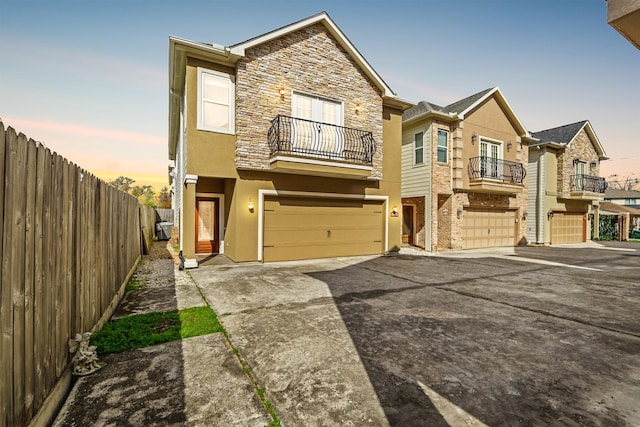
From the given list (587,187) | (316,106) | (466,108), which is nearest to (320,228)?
(316,106)

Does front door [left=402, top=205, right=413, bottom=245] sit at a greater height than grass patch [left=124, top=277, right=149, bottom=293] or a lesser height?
greater

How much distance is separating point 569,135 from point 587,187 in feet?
12.2

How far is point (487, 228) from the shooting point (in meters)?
14.8

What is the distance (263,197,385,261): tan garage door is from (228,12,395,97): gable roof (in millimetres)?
4612

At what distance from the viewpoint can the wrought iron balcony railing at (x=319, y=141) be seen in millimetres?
8914

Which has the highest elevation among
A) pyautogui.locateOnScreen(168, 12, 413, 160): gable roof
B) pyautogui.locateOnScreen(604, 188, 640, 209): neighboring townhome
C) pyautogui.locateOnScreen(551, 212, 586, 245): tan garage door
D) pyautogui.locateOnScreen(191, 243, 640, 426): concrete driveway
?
pyautogui.locateOnScreen(168, 12, 413, 160): gable roof

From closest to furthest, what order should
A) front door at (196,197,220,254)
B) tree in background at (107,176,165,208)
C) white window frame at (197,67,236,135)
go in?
1. white window frame at (197,67,236,135)
2. front door at (196,197,220,254)
3. tree in background at (107,176,165,208)

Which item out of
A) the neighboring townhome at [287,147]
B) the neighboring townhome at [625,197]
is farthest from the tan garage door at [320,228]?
the neighboring townhome at [625,197]

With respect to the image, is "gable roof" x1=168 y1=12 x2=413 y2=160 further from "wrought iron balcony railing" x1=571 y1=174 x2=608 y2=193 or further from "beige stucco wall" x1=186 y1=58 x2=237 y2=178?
"wrought iron balcony railing" x1=571 y1=174 x2=608 y2=193

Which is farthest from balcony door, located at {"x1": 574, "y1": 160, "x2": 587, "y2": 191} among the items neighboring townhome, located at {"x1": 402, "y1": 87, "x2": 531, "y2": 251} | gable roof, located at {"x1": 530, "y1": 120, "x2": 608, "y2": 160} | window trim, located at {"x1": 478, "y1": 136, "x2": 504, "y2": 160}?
window trim, located at {"x1": 478, "y1": 136, "x2": 504, "y2": 160}

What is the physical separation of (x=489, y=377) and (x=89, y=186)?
15.9ft

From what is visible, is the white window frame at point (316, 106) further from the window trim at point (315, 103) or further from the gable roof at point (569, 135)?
the gable roof at point (569, 135)

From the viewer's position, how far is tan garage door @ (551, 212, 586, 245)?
17.8 meters

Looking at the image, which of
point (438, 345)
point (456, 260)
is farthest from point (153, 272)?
point (456, 260)
